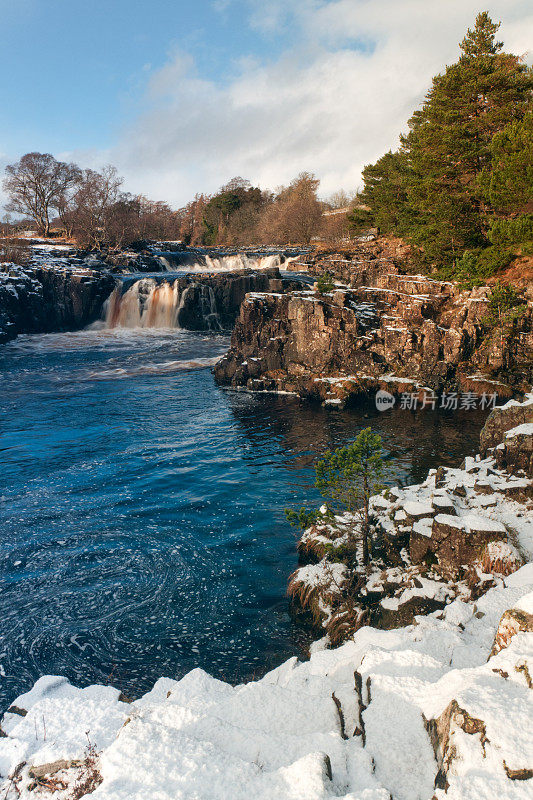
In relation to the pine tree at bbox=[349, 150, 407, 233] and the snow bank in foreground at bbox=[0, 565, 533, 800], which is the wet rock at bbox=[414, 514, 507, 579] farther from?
the pine tree at bbox=[349, 150, 407, 233]

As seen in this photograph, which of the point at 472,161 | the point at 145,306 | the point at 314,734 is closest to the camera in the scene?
the point at 314,734

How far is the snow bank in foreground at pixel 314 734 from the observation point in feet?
12.7

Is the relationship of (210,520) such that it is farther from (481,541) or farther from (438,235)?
(438,235)

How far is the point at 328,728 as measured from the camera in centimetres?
519

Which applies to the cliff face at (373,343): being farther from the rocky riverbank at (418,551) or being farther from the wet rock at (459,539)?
the wet rock at (459,539)

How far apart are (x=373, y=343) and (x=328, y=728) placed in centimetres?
2630

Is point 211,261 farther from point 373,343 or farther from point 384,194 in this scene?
point 373,343

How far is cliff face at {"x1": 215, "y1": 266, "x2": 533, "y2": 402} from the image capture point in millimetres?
27781

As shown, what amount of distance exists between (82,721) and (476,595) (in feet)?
23.6

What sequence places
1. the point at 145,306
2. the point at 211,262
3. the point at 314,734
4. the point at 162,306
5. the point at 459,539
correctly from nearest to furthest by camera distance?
1. the point at 314,734
2. the point at 459,539
3. the point at 162,306
4. the point at 145,306
5. the point at 211,262

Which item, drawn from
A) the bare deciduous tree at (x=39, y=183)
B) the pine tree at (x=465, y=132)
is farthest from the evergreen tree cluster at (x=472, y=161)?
the bare deciduous tree at (x=39, y=183)

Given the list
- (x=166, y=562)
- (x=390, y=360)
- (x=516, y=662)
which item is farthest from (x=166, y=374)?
(x=516, y=662)

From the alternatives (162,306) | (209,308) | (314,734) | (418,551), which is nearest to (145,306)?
(162,306)

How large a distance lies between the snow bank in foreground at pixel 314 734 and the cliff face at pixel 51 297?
45691 millimetres
